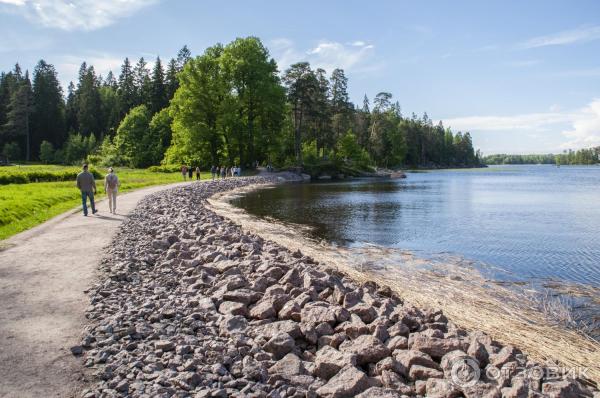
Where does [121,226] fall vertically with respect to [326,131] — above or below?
below

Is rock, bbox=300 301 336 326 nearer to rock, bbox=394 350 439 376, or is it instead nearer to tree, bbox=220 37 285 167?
rock, bbox=394 350 439 376

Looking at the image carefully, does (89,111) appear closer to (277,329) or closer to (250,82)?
(250,82)

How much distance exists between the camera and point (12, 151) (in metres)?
99.3

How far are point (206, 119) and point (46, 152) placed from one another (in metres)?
55.0

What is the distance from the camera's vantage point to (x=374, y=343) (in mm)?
6391

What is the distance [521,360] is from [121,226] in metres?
15.2

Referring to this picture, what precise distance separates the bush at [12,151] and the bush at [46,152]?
5.86 m

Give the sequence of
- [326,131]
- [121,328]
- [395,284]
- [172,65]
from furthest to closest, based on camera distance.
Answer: [172,65], [326,131], [395,284], [121,328]

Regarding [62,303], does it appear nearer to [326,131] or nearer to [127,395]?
[127,395]

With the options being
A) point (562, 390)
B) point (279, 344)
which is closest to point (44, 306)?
point (279, 344)

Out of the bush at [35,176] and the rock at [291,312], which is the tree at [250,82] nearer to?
the bush at [35,176]

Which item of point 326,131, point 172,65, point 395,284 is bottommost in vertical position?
point 395,284

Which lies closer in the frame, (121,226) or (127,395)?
(127,395)

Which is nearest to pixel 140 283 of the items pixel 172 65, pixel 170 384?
pixel 170 384
